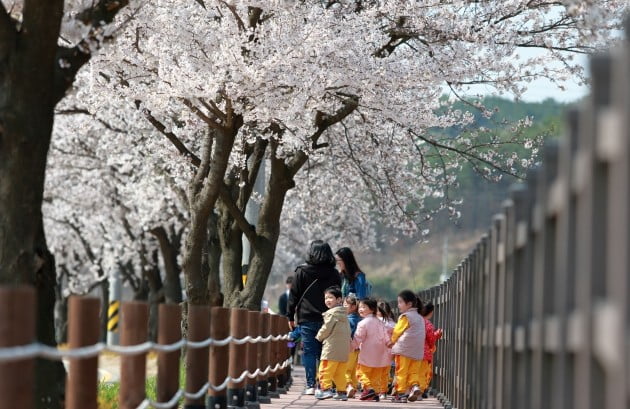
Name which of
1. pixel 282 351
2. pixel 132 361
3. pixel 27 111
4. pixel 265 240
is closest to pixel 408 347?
pixel 282 351

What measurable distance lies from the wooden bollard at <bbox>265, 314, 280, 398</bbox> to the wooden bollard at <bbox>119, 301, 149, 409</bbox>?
23.9 feet

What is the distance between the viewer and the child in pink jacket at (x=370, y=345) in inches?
592

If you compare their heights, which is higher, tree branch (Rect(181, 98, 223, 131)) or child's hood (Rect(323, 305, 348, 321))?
tree branch (Rect(181, 98, 223, 131))

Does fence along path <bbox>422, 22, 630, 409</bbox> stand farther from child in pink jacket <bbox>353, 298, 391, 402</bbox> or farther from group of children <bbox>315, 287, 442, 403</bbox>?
child in pink jacket <bbox>353, 298, 391, 402</bbox>

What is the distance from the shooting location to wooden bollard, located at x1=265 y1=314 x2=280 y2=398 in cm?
1482

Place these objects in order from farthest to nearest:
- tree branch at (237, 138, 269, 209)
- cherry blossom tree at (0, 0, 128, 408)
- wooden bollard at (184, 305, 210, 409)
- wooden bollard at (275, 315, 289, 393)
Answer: tree branch at (237, 138, 269, 209), wooden bollard at (275, 315, 289, 393), wooden bollard at (184, 305, 210, 409), cherry blossom tree at (0, 0, 128, 408)

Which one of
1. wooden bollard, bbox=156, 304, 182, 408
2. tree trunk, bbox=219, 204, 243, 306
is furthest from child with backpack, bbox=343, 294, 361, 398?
wooden bollard, bbox=156, 304, 182, 408

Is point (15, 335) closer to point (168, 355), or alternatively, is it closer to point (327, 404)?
point (168, 355)

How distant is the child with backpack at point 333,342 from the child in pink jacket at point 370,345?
28cm

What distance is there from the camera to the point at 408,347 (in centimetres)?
1480

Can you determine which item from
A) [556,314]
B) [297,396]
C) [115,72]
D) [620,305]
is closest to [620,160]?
[620,305]

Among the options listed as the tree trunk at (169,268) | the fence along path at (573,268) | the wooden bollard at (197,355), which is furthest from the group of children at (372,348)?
the tree trunk at (169,268)

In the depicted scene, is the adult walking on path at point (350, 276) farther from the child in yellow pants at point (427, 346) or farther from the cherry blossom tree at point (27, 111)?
the cherry blossom tree at point (27, 111)

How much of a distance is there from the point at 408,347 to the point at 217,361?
15.6ft
